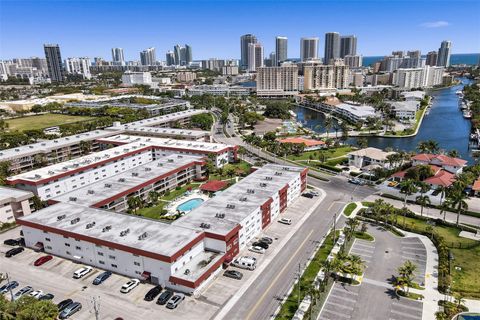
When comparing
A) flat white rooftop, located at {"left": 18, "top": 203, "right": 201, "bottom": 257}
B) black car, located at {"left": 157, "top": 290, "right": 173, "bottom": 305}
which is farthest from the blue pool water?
black car, located at {"left": 157, "top": 290, "right": 173, "bottom": 305}

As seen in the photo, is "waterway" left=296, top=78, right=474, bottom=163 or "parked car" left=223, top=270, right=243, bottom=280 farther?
"waterway" left=296, top=78, right=474, bottom=163

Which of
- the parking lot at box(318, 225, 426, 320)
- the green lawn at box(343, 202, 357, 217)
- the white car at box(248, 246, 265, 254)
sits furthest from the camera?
the green lawn at box(343, 202, 357, 217)

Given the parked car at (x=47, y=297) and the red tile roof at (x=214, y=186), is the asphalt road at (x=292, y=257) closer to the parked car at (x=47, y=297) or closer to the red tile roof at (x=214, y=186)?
the red tile roof at (x=214, y=186)

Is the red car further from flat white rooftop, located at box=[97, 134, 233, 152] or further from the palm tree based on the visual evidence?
the palm tree

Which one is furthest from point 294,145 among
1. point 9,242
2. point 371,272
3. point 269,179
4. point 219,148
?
point 9,242

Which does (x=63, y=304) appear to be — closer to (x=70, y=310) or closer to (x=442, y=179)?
(x=70, y=310)

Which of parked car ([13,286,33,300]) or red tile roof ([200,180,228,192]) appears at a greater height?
red tile roof ([200,180,228,192])
